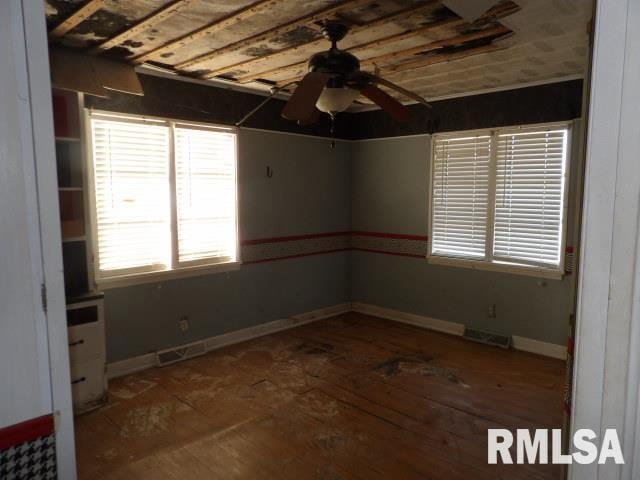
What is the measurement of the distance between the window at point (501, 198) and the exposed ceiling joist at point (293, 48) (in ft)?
6.94

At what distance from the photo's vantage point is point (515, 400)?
127 inches

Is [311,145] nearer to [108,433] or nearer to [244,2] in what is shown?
[244,2]

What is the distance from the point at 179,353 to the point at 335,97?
279cm

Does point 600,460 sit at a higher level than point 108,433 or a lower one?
higher

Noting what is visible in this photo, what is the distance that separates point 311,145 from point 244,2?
2748 mm

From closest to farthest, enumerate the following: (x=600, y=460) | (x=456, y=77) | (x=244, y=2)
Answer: (x=600, y=460), (x=244, y=2), (x=456, y=77)

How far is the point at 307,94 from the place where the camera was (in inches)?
89.8

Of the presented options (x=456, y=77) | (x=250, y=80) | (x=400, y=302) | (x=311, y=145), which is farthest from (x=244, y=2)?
(x=400, y=302)

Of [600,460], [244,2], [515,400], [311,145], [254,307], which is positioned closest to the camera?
[600,460]

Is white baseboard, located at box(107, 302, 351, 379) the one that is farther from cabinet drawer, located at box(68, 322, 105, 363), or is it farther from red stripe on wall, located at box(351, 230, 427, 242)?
red stripe on wall, located at box(351, 230, 427, 242)

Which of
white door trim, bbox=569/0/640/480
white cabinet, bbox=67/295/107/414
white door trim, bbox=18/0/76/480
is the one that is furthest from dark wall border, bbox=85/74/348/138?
white door trim, bbox=569/0/640/480

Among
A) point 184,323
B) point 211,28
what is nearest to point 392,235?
point 184,323

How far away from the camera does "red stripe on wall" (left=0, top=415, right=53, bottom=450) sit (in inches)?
34.2

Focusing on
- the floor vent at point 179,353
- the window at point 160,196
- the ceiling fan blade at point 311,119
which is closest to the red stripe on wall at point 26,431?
the ceiling fan blade at point 311,119
